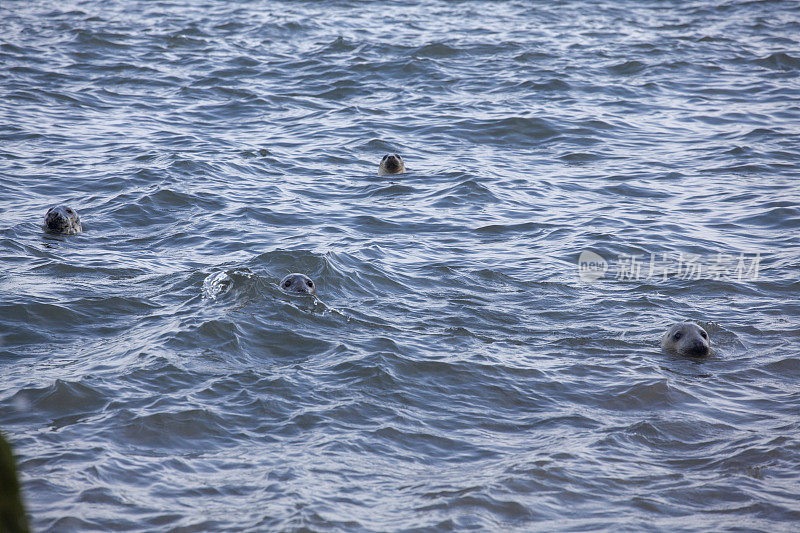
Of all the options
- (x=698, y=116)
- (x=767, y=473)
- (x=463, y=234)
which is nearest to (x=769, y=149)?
(x=698, y=116)

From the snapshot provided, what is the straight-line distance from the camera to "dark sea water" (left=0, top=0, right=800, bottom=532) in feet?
23.0

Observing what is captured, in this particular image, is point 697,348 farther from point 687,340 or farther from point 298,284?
point 298,284

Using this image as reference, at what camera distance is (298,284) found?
10.3 metres

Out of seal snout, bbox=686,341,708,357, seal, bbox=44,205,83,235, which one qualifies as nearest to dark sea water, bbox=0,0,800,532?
seal snout, bbox=686,341,708,357

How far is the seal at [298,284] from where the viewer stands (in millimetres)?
10305

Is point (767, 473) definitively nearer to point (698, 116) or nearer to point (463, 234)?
point (463, 234)

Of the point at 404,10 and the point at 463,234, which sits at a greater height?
the point at 404,10

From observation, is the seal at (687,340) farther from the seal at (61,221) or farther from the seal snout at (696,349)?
the seal at (61,221)

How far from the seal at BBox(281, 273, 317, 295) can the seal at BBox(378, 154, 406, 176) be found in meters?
4.89

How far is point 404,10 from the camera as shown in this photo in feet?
89.6

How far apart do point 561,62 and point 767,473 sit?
52.1ft

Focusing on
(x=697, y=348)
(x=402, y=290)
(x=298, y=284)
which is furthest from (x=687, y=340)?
(x=298, y=284)

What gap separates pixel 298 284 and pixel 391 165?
5.06m

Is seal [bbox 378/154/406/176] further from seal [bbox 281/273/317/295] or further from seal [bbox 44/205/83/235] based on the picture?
seal [bbox 44/205/83/235]
